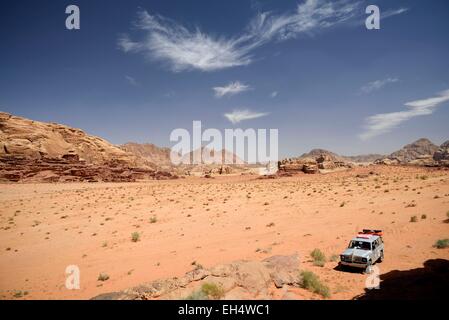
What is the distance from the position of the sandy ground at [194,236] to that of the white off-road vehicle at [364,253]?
442 millimetres

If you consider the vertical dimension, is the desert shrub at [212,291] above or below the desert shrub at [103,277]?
above

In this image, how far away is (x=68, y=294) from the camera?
426 inches

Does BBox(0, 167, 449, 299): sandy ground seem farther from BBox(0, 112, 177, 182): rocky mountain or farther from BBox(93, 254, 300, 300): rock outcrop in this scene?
BBox(0, 112, 177, 182): rocky mountain

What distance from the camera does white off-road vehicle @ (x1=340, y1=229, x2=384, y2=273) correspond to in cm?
1138

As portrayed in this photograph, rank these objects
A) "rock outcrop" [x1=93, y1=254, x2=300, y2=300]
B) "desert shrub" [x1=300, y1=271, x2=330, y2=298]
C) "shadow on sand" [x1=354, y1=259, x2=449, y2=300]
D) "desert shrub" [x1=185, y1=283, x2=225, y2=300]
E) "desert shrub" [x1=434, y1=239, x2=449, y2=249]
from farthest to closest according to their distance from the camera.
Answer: "desert shrub" [x1=434, y1=239, x2=449, y2=249]
"desert shrub" [x1=300, y1=271, x2=330, y2=298]
"shadow on sand" [x1=354, y1=259, x2=449, y2=300]
"rock outcrop" [x1=93, y1=254, x2=300, y2=300]
"desert shrub" [x1=185, y1=283, x2=225, y2=300]

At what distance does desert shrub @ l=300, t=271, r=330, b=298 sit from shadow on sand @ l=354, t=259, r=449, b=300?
3.22 feet

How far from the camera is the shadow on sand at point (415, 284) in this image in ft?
29.7

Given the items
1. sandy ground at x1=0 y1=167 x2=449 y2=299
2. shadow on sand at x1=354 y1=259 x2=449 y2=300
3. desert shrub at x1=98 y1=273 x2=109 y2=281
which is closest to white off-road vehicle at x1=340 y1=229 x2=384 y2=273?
sandy ground at x1=0 y1=167 x2=449 y2=299

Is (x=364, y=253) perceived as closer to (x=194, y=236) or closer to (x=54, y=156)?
(x=194, y=236)

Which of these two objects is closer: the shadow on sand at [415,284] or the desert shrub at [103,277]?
the shadow on sand at [415,284]

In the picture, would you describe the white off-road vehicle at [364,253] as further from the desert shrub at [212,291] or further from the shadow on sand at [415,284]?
the desert shrub at [212,291]

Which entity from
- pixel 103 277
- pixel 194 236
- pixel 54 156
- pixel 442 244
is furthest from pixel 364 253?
pixel 54 156

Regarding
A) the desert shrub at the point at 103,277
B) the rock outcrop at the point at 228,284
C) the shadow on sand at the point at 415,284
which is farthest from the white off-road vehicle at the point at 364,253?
the desert shrub at the point at 103,277

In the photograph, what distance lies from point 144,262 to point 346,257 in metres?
9.46
